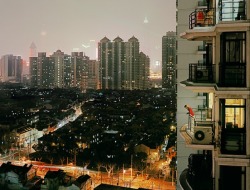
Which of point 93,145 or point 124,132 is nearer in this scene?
point 93,145

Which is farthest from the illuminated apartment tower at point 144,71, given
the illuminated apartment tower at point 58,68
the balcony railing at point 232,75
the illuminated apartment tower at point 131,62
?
the balcony railing at point 232,75

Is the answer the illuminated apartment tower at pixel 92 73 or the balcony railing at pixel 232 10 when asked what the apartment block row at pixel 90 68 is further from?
the balcony railing at pixel 232 10

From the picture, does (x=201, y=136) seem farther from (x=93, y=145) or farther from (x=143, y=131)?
(x=143, y=131)

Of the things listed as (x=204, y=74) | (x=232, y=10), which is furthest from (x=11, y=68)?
(x=232, y=10)

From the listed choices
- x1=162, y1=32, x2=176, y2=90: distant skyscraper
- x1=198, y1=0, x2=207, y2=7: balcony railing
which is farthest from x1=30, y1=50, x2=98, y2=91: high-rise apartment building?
x1=198, y1=0, x2=207, y2=7: balcony railing

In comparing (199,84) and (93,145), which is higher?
(199,84)

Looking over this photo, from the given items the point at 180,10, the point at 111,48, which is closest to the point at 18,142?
the point at 180,10

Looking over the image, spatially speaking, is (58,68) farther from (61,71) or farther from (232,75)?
(232,75)
